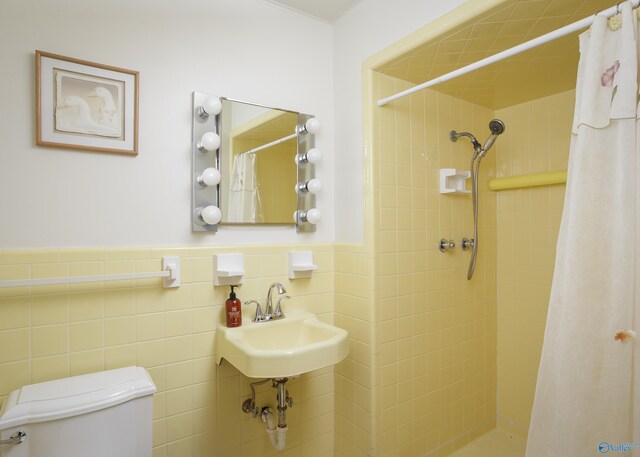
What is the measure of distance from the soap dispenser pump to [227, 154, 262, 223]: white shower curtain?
1.16 feet

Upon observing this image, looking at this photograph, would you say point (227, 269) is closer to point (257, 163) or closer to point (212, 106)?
point (257, 163)

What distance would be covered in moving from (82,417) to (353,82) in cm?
178

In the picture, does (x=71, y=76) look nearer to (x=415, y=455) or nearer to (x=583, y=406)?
(x=583, y=406)

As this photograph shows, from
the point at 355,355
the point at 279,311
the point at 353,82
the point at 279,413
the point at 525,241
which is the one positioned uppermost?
the point at 353,82

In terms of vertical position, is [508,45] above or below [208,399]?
above

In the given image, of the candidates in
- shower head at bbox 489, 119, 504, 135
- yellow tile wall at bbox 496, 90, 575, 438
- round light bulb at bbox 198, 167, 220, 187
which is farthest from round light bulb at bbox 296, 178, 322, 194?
yellow tile wall at bbox 496, 90, 575, 438

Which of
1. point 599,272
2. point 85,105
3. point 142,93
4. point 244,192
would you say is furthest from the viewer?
point 244,192

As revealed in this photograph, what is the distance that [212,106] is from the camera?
5.06ft

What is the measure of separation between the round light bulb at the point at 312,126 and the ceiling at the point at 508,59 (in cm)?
41

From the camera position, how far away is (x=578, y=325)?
101cm

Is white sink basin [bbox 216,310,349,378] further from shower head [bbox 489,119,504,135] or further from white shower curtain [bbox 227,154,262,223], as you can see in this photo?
shower head [bbox 489,119,504,135]

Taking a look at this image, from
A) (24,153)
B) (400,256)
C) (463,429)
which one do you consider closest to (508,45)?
(400,256)

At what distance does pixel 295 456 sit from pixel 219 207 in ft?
4.29

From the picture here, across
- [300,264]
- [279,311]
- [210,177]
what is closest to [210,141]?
[210,177]
